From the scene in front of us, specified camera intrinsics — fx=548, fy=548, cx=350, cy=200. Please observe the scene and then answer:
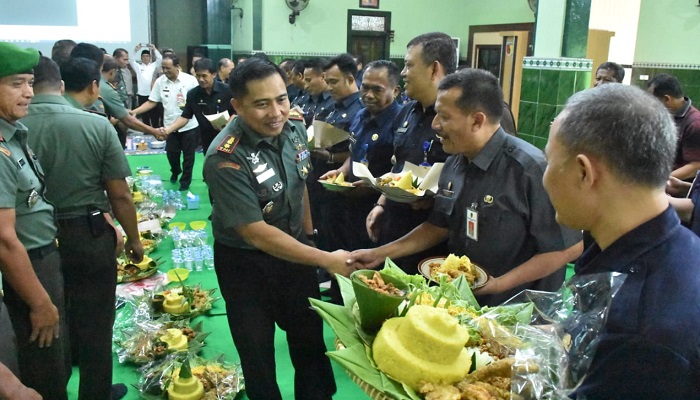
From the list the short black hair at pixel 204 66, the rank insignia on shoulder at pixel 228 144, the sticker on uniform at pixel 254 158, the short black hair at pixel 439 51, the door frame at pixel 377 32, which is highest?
the door frame at pixel 377 32

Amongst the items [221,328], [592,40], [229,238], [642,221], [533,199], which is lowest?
[221,328]

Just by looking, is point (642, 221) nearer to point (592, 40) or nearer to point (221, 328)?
point (221, 328)

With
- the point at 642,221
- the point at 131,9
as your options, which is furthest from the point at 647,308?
the point at 131,9

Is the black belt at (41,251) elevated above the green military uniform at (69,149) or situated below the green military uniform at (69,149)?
below

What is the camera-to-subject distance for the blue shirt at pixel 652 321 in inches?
35.5

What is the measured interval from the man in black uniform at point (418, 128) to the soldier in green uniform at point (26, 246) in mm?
1515

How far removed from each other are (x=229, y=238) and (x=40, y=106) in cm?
92

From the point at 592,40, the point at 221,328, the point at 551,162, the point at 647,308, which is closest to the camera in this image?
the point at 647,308

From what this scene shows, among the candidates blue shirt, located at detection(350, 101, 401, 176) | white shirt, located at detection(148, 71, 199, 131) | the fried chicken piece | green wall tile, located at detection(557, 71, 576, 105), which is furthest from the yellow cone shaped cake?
white shirt, located at detection(148, 71, 199, 131)

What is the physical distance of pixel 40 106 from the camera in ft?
7.16

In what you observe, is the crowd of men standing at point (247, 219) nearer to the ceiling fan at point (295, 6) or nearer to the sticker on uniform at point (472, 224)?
the sticker on uniform at point (472, 224)

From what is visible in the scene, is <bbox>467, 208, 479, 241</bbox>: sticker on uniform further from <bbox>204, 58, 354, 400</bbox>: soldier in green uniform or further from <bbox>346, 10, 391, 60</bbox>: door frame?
<bbox>346, 10, 391, 60</bbox>: door frame

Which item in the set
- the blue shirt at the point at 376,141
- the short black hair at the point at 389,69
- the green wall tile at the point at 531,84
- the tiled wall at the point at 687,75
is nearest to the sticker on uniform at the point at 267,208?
the blue shirt at the point at 376,141

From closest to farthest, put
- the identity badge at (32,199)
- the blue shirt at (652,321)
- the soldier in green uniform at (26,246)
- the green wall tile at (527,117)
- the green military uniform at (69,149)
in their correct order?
the blue shirt at (652,321) → the soldier in green uniform at (26,246) → the identity badge at (32,199) → the green military uniform at (69,149) → the green wall tile at (527,117)
